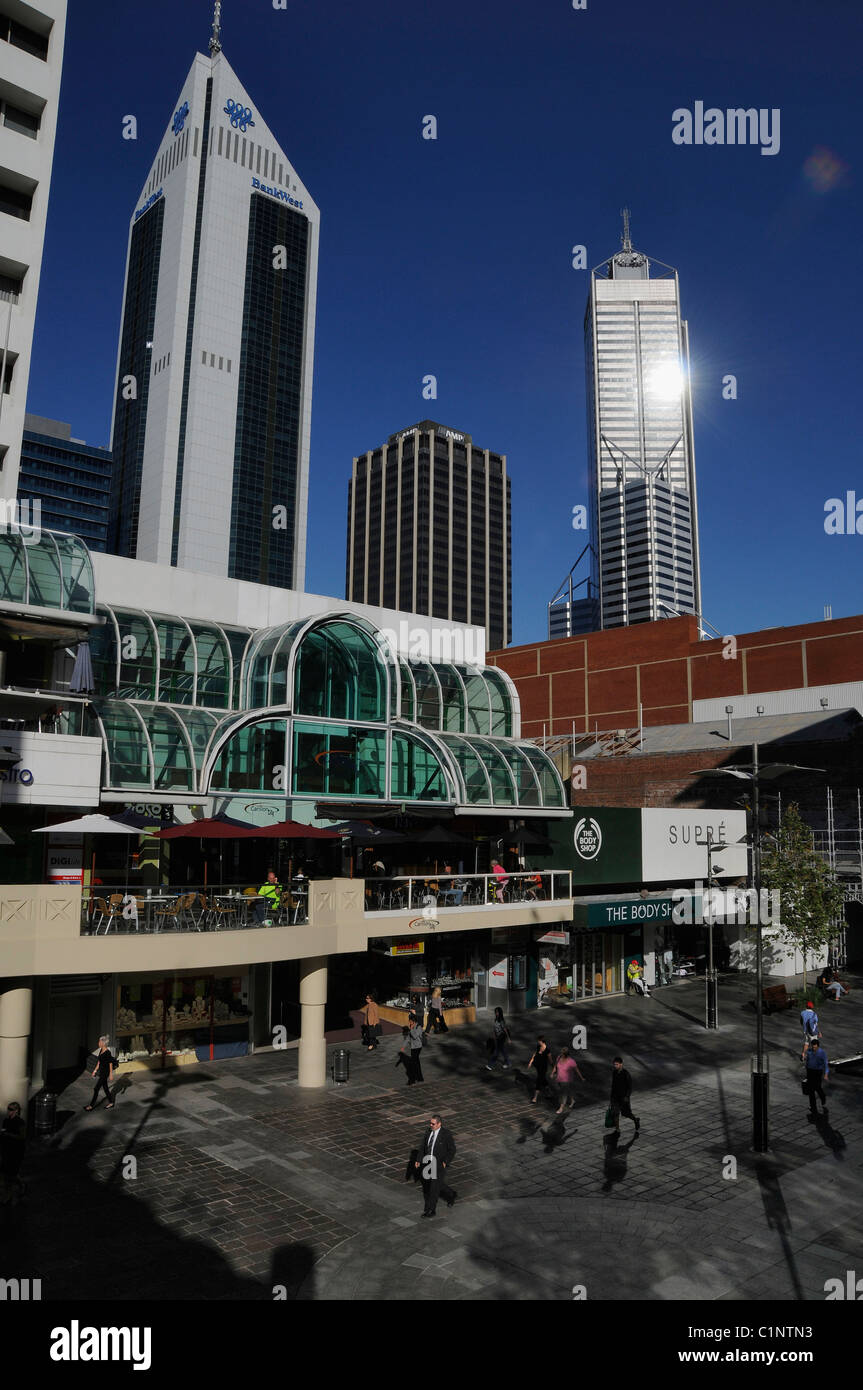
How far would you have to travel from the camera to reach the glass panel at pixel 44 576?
22312 millimetres

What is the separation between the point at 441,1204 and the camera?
14070 millimetres

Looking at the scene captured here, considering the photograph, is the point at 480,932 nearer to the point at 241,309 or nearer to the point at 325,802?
the point at 325,802

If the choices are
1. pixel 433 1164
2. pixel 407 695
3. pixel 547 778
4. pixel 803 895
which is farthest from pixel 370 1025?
pixel 803 895

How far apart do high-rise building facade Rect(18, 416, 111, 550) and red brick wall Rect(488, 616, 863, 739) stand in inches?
4575

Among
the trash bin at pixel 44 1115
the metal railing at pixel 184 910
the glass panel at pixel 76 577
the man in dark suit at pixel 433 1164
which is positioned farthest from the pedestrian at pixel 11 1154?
the glass panel at pixel 76 577

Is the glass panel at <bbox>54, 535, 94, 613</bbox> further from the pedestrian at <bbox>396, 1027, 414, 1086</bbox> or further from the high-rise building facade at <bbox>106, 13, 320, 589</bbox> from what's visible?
the high-rise building facade at <bbox>106, 13, 320, 589</bbox>

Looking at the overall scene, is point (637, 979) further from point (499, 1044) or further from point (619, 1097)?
point (619, 1097)

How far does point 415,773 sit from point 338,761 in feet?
9.95

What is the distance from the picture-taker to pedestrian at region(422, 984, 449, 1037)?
2626 cm

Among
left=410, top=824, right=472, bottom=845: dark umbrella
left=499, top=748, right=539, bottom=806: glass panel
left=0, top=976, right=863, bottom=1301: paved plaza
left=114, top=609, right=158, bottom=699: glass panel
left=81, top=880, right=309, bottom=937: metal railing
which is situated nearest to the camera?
left=0, top=976, right=863, bottom=1301: paved plaza

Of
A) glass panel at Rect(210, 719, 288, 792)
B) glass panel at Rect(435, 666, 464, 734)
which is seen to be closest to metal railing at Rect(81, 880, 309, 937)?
glass panel at Rect(210, 719, 288, 792)

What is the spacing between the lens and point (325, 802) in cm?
2642

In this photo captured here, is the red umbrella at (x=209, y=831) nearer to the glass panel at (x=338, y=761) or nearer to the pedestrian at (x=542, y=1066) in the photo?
the glass panel at (x=338, y=761)
